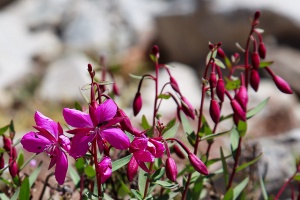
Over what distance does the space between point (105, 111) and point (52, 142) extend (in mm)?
202

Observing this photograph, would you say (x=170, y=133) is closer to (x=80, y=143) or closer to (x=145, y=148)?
(x=145, y=148)

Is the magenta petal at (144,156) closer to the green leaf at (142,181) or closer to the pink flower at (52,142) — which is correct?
the pink flower at (52,142)

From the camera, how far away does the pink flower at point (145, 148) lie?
1.96m

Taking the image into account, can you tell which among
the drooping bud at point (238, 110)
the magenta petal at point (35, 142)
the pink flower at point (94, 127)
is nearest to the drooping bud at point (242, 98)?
the drooping bud at point (238, 110)

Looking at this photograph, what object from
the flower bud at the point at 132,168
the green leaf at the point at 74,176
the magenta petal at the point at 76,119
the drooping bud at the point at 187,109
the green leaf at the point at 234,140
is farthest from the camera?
the green leaf at the point at 74,176

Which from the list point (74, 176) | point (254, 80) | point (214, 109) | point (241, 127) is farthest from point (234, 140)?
point (74, 176)

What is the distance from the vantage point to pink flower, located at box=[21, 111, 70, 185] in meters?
1.98

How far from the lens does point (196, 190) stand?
104 inches

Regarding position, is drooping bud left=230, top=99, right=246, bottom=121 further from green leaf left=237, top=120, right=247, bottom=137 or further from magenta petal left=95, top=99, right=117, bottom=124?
magenta petal left=95, top=99, right=117, bottom=124

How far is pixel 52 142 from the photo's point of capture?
198 centimetres

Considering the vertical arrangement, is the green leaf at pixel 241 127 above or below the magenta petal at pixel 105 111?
below

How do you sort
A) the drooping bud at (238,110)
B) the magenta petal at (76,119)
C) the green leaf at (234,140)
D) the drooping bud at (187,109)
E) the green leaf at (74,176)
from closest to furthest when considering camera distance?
the magenta petal at (76,119) < the drooping bud at (238,110) < the drooping bud at (187,109) < the green leaf at (234,140) < the green leaf at (74,176)

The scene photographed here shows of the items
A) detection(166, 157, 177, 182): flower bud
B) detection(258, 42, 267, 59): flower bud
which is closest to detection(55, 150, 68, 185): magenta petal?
detection(166, 157, 177, 182): flower bud

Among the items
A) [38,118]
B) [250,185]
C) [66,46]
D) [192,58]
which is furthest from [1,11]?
[38,118]
